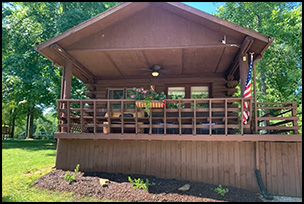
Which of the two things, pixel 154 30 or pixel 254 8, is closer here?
pixel 154 30

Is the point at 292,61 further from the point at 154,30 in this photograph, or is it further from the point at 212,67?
the point at 154,30

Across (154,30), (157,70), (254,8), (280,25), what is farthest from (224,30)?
(254,8)

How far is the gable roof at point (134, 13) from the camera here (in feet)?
19.9

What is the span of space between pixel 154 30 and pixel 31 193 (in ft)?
17.5

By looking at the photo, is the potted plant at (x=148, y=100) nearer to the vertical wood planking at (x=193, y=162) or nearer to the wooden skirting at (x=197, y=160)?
the wooden skirting at (x=197, y=160)

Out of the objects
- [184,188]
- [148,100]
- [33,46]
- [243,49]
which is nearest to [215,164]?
[184,188]

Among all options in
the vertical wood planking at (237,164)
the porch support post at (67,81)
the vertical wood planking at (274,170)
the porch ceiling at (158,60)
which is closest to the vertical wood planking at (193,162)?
the vertical wood planking at (237,164)

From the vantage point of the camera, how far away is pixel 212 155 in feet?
21.3

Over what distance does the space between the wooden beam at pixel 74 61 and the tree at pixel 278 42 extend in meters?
10.3

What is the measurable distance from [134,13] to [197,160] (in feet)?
15.6

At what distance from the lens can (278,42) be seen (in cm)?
1406

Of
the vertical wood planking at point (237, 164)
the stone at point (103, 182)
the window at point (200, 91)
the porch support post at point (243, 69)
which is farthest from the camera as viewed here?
the window at point (200, 91)

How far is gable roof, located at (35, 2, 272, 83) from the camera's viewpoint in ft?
19.9

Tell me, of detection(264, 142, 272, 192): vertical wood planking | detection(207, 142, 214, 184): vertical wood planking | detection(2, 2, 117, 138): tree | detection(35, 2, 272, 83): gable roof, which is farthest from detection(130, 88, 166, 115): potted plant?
detection(2, 2, 117, 138): tree
